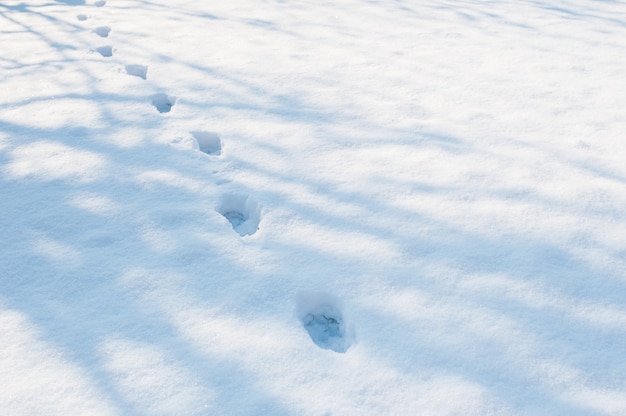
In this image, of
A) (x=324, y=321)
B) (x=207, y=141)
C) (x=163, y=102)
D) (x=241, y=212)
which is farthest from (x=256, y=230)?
(x=163, y=102)

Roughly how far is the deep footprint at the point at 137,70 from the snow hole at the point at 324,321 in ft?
Result: 7.10

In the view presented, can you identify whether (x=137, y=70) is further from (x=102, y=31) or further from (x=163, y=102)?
(x=102, y=31)

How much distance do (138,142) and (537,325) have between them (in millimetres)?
1886

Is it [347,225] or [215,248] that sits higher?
[347,225]

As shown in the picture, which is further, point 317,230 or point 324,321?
point 317,230

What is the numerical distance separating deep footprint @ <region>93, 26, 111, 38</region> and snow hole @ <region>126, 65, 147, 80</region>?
0.82 metres

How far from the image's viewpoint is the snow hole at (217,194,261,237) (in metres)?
1.98

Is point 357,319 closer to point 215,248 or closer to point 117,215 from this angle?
point 215,248

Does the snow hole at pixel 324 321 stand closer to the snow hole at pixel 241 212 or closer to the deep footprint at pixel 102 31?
the snow hole at pixel 241 212

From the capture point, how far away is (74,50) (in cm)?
353

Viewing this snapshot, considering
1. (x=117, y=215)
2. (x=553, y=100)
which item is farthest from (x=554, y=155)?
(x=117, y=215)

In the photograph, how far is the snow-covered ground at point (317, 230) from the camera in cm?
140

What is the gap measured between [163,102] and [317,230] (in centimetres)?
147

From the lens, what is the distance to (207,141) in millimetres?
2500
